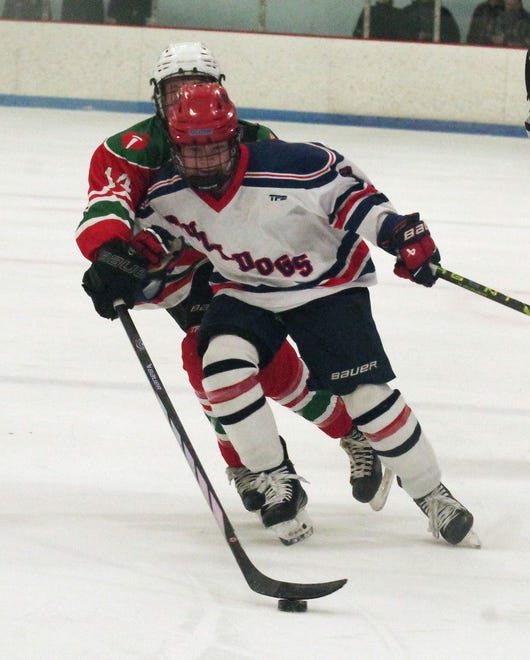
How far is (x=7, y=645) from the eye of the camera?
64.2 inches

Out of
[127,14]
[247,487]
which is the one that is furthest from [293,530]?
[127,14]

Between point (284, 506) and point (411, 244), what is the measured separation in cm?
49

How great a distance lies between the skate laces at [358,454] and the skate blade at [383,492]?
3cm

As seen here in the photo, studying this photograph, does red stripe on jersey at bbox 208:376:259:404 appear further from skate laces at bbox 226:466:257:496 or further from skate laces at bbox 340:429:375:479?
skate laces at bbox 340:429:375:479

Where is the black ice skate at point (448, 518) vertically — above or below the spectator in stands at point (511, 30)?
above

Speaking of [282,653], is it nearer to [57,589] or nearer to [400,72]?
[57,589]

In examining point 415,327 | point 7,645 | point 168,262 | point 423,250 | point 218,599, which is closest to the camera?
point 7,645

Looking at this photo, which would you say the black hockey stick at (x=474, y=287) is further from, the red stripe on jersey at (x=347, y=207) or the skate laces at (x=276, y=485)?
the skate laces at (x=276, y=485)

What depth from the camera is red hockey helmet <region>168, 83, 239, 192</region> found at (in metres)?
2.03

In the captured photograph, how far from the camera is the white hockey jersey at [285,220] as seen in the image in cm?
210

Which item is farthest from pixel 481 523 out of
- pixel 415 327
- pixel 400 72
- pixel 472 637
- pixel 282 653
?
pixel 400 72

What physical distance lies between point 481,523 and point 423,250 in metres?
0.53

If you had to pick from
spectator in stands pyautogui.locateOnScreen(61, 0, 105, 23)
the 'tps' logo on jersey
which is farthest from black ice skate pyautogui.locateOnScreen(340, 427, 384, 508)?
spectator in stands pyautogui.locateOnScreen(61, 0, 105, 23)

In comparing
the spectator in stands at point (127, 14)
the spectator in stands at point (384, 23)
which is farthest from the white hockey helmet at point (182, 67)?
the spectator in stands at point (127, 14)
